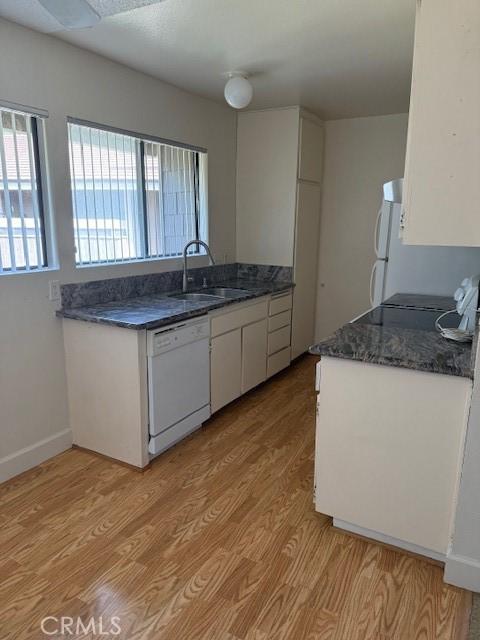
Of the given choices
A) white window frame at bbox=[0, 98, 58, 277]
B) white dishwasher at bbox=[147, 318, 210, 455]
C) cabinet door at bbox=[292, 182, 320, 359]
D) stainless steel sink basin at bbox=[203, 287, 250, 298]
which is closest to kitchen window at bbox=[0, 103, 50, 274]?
white window frame at bbox=[0, 98, 58, 277]

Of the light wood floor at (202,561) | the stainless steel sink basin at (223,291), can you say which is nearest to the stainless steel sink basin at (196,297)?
the stainless steel sink basin at (223,291)

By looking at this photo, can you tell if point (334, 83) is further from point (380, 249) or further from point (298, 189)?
point (380, 249)

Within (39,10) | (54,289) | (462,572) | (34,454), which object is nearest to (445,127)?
(462,572)

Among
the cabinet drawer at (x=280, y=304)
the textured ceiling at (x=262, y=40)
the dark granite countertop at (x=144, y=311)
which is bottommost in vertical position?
the cabinet drawer at (x=280, y=304)

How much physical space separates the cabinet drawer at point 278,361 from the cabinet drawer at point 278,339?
5 centimetres

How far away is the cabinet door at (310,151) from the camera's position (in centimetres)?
396

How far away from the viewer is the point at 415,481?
1.79m

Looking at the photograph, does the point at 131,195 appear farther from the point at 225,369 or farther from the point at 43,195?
the point at 225,369

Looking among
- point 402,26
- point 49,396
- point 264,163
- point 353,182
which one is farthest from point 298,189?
point 49,396

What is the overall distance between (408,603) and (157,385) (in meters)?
1.58

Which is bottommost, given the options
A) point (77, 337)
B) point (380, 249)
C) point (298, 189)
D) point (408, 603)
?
point (408, 603)

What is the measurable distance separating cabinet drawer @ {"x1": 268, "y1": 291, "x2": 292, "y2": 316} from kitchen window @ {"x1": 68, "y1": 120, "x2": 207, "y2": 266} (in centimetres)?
84

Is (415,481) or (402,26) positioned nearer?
(415,481)

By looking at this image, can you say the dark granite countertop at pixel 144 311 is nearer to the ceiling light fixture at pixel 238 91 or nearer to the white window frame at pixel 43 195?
the white window frame at pixel 43 195
